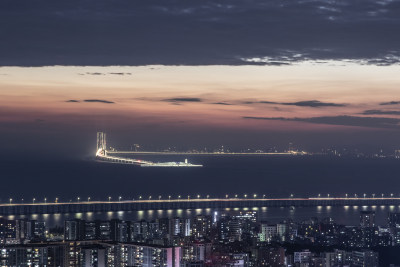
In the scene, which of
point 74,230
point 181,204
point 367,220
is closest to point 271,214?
point 181,204

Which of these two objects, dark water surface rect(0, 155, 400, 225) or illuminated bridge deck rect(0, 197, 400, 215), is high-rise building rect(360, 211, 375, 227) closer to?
dark water surface rect(0, 155, 400, 225)

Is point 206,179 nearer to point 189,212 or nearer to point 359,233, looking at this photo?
point 189,212

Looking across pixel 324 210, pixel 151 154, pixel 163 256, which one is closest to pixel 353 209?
pixel 324 210

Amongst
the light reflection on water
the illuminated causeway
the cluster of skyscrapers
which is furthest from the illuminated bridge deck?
the cluster of skyscrapers

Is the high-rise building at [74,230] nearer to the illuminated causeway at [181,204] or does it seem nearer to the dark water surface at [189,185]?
the dark water surface at [189,185]

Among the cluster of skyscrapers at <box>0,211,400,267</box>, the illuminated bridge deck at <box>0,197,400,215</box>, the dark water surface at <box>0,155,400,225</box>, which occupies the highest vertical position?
the dark water surface at <box>0,155,400,225</box>

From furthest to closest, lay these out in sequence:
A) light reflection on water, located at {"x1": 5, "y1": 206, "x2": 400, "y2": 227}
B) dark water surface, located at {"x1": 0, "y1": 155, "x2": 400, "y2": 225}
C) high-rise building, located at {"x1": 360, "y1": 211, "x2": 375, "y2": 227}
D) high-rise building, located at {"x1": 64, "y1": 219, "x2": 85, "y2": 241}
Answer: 1. dark water surface, located at {"x1": 0, "y1": 155, "x2": 400, "y2": 225}
2. light reflection on water, located at {"x1": 5, "y1": 206, "x2": 400, "y2": 227}
3. high-rise building, located at {"x1": 360, "y1": 211, "x2": 375, "y2": 227}
4. high-rise building, located at {"x1": 64, "y1": 219, "x2": 85, "y2": 241}

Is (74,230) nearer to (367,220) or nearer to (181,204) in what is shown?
(367,220)
